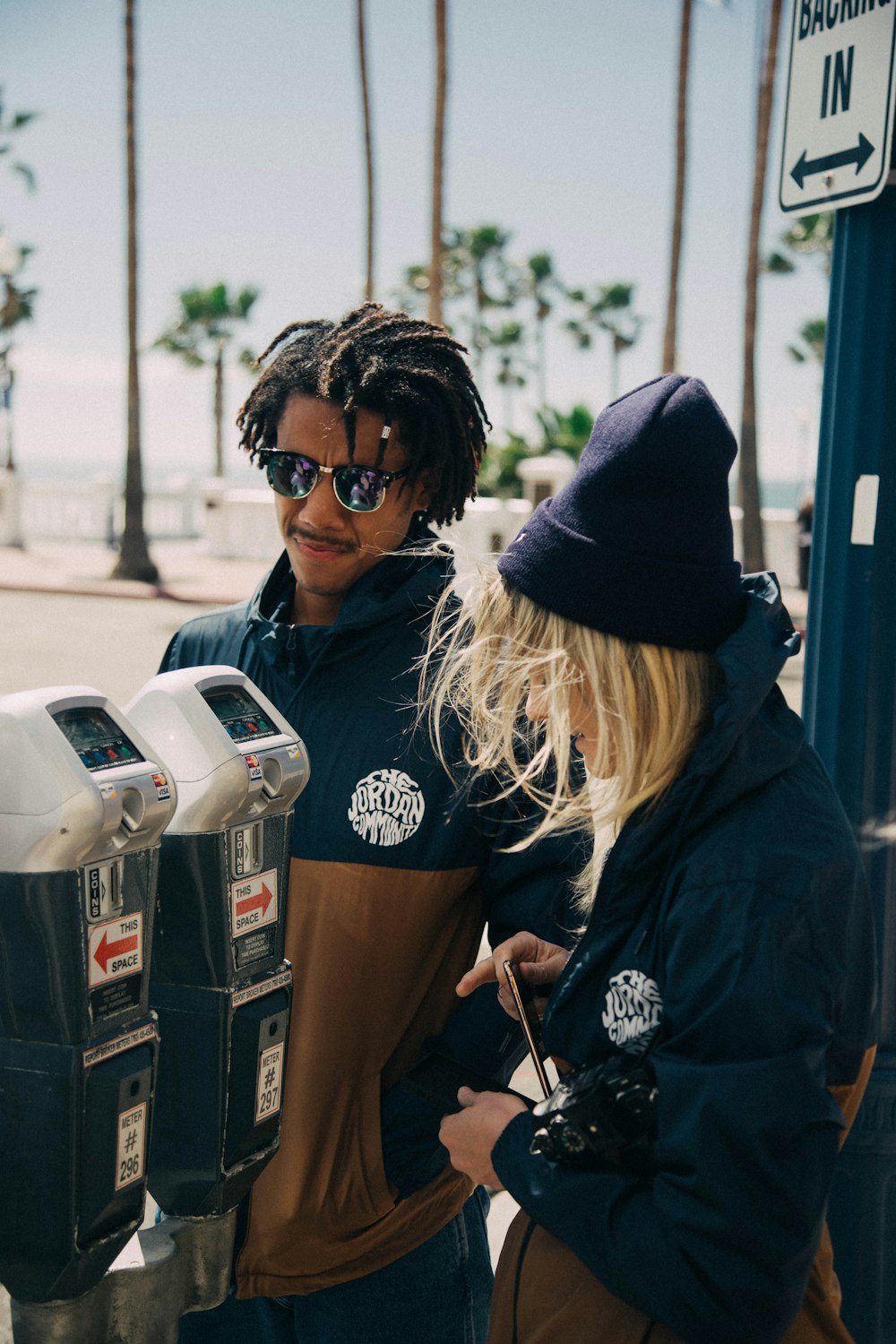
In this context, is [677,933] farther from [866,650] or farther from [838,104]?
[838,104]

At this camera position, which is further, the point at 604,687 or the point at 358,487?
the point at 358,487

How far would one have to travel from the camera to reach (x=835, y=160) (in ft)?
8.11

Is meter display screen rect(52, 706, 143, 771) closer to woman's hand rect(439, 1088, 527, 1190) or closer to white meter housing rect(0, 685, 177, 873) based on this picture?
white meter housing rect(0, 685, 177, 873)

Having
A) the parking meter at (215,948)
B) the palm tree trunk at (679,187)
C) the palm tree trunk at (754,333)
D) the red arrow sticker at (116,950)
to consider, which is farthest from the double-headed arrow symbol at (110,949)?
the palm tree trunk at (754,333)

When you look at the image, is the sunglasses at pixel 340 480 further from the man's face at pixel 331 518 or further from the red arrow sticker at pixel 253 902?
the red arrow sticker at pixel 253 902

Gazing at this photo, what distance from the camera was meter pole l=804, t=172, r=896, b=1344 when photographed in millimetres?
2412

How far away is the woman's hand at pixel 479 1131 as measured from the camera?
1.47m

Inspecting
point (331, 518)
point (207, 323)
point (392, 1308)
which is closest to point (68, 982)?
point (392, 1308)

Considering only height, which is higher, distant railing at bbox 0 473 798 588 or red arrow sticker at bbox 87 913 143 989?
red arrow sticker at bbox 87 913 143 989

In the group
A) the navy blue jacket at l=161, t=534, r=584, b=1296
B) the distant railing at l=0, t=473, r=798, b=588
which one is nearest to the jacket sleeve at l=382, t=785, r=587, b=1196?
the navy blue jacket at l=161, t=534, r=584, b=1296

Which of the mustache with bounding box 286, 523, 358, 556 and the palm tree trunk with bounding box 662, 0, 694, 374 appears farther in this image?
the palm tree trunk with bounding box 662, 0, 694, 374

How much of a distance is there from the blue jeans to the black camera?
0.68m

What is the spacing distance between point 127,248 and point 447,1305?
1662cm

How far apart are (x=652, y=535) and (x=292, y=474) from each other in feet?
2.92
